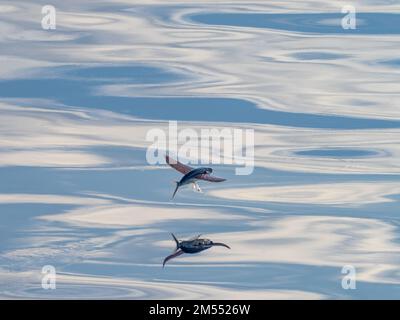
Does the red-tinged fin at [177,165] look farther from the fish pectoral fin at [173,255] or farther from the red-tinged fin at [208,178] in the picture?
the fish pectoral fin at [173,255]

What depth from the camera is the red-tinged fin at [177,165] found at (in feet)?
71.7

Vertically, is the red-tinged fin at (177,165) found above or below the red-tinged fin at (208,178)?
above

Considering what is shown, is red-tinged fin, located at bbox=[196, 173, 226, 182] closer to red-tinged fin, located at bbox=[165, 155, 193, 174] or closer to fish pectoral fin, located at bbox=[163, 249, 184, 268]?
red-tinged fin, located at bbox=[165, 155, 193, 174]

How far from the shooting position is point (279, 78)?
27.0 m

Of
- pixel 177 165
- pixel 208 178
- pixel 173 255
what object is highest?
pixel 177 165

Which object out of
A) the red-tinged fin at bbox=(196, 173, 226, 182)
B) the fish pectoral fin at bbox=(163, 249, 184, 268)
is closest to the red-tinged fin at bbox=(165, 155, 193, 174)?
the red-tinged fin at bbox=(196, 173, 226, 182)

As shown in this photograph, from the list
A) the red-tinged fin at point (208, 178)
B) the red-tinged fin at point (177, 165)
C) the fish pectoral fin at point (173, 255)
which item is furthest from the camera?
the red-tinged fin at point (177, 165)

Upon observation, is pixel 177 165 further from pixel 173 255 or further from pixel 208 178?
pixel 173 255

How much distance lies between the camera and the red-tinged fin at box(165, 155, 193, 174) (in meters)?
21.9

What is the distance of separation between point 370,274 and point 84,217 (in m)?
4.67

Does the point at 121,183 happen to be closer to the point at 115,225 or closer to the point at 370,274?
the point at 115,225

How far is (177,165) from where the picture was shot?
73.7 ft

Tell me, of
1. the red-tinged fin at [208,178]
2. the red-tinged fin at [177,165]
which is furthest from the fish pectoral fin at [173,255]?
the red-tinged fin at [177,165]

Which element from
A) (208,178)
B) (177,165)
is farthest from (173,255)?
(177,165)
